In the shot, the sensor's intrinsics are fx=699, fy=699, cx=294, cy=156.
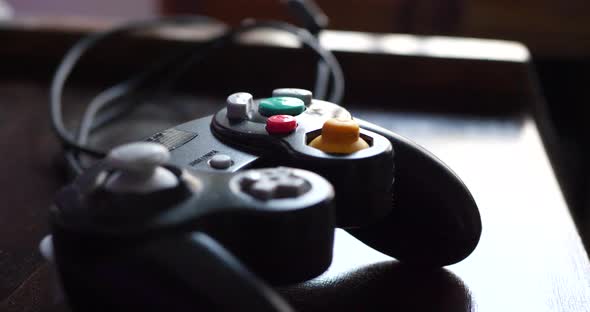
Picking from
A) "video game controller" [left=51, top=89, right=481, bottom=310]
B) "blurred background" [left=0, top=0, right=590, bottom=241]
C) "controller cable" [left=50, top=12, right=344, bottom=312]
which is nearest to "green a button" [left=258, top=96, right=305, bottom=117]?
"video game controller" [left=51, top=89, right=481, bottom=310]

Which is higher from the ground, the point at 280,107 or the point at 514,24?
the point at 280,107

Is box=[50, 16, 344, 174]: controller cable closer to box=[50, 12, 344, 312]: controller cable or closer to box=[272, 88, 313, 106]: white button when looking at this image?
box=[50, 12, 344, 312]: controller cable

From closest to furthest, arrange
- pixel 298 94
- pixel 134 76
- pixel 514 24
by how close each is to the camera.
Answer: pixel 298 94
pixel 134 76
pixel 514 24

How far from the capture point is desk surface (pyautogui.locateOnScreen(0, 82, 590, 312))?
0.31 m

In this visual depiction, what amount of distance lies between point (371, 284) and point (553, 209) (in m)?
0.16

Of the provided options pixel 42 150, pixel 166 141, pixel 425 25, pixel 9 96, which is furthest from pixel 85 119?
A: pixel 425 25

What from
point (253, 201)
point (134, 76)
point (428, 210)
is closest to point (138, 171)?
point (253, 201)

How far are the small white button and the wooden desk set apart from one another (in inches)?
2.7

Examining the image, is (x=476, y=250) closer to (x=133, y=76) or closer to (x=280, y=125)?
(x=280, y=125)

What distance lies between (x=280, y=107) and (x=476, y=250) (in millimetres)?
127

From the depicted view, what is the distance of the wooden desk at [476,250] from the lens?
0.31m

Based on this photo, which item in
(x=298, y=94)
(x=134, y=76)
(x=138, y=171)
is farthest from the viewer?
(x=134, y=76)

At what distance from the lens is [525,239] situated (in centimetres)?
38

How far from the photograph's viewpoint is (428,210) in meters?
0.32
